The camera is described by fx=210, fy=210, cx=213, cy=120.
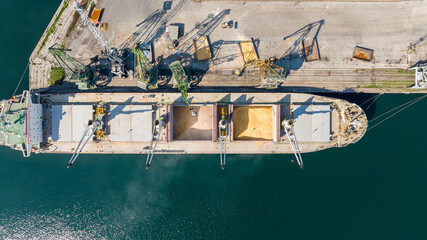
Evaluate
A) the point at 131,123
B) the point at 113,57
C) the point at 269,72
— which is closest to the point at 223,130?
the point at 269,72

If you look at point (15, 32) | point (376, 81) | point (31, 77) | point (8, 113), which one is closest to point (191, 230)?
point (8, 113)

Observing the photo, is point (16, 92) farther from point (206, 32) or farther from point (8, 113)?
point (206, 32)

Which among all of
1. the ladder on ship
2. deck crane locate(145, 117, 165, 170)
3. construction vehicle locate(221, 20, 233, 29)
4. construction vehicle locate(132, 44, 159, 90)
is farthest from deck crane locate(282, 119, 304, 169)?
the ladder on ship

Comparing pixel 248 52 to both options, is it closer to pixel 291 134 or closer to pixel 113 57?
pixel 291 134

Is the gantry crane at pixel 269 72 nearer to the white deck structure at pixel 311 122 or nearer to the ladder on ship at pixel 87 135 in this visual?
the white deck structure at pixel 311 122

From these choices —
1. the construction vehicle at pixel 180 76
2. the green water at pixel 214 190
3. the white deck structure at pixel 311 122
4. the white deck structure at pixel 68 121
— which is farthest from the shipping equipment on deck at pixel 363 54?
the white deck structure at pixel 68 121
